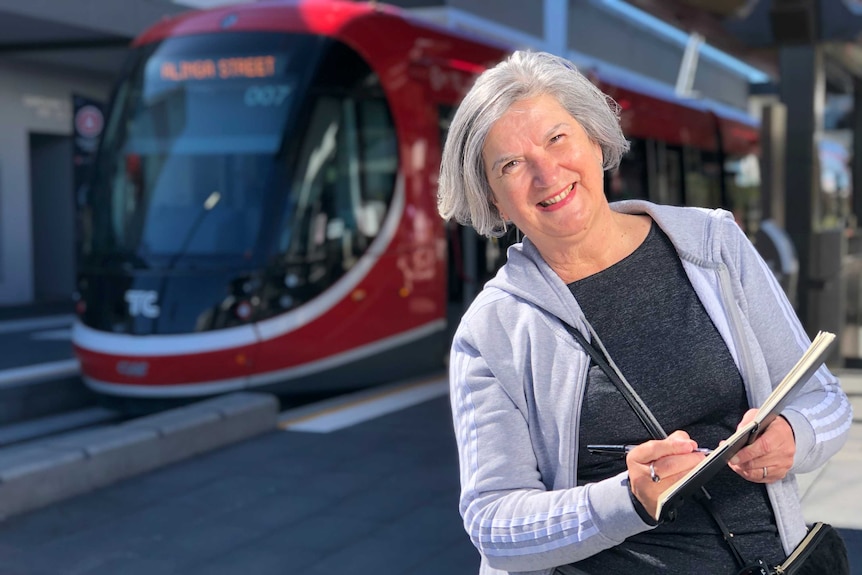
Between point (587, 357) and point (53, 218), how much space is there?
1894cm

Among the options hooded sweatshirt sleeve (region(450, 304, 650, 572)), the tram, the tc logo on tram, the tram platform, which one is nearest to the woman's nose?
hooded sweatshirt sleeve (region(450, 304, 650, 572))

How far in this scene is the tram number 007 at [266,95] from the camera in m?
8.20

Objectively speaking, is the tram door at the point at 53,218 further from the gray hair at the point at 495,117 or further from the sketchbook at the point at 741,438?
the sketchbook at the point at 741,438

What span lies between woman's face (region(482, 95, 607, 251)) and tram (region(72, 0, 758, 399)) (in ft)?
20.2

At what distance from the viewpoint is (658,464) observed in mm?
1545

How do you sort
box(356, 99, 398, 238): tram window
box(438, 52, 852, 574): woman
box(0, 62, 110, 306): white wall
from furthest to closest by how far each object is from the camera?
box(0, 62, 110, 306): white wall < box(356, 99, 398, 238): tram window < box(438, 52, 852, 574): woman

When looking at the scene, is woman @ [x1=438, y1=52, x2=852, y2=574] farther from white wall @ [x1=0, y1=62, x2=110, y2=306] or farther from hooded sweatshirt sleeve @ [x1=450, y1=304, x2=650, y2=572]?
white wall @ [x1=0, y1=62, x2=110, y2=306]

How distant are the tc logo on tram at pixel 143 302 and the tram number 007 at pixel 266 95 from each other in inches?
62.1

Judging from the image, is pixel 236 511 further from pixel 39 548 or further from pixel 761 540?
pixel 761 540

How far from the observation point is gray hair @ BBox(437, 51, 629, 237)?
186cm

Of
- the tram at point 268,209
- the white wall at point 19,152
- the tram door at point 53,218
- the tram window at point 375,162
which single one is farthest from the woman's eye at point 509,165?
the tram door at point 53,218

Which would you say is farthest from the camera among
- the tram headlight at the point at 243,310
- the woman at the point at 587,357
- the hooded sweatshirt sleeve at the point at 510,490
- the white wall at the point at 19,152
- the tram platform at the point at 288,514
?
the white wall at the point at 19,152

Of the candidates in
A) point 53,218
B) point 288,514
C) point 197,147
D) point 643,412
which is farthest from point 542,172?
point 53,218

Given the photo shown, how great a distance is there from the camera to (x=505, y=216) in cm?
197
